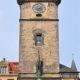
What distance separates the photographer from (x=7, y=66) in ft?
244

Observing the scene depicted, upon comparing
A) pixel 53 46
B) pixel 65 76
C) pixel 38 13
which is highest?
pixel 38 13

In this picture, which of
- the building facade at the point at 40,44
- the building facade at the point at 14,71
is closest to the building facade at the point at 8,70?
the building facade at the point at 14,71

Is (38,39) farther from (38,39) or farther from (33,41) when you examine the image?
(33,41)

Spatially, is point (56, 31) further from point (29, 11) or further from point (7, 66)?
point (7, 66)

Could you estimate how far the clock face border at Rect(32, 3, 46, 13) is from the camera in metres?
67.1

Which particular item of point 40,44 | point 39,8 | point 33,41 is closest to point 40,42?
point 40,44

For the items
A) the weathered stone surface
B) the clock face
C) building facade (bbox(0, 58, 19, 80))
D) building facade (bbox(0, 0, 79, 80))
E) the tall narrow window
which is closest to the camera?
building facade (bbox(0, 0, 79, 80))

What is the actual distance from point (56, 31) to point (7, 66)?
39.9 ft

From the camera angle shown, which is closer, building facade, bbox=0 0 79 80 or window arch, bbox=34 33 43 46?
building facade, bbox=0 0 79 80

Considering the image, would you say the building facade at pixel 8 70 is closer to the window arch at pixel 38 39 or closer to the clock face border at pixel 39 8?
the window arch at pixel 38 39

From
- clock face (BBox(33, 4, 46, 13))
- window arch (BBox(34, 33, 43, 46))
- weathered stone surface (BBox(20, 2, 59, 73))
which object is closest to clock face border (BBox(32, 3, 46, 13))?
clock face (BBox(33, 4, 46, 13))

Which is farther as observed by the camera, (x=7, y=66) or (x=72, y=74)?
(x=7, y=66)

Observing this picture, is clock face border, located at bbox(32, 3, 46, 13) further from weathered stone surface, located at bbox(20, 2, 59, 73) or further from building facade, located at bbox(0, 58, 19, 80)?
building facade, located at bbox(0, 58, 19, 80)

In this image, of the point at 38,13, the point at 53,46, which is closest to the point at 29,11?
the point at 38,13
